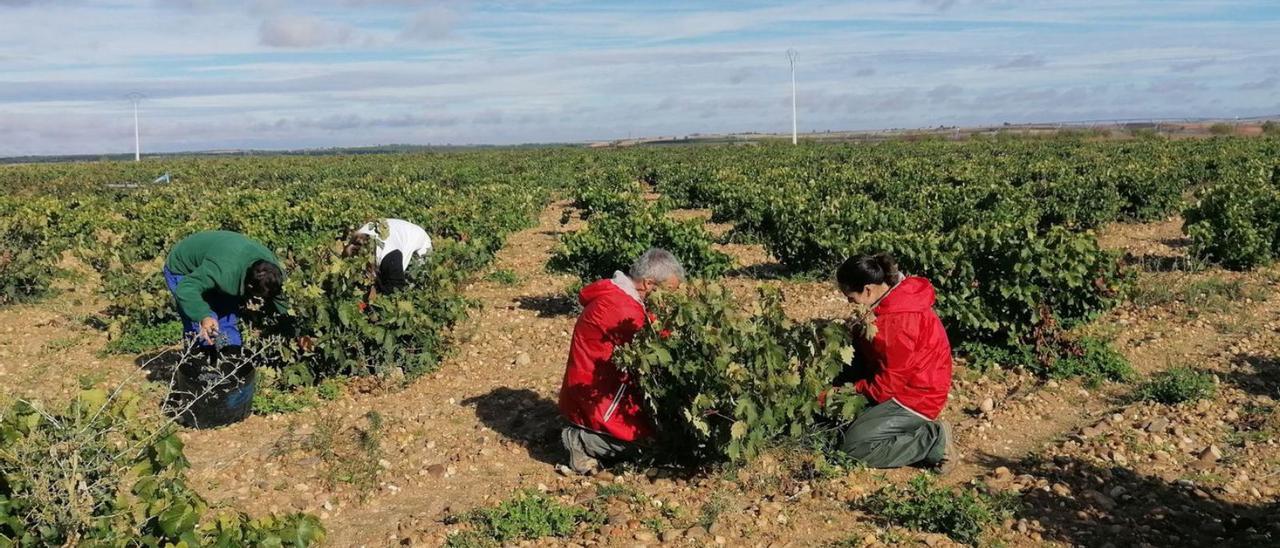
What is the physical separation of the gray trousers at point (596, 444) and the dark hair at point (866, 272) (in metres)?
1.49

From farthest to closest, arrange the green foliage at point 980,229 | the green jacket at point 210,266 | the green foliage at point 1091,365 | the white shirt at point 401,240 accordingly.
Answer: the green foliage at point 980,229, the white shirt at point 401,240, the green foliage at point 1091,365, the green jacket at point 210,266

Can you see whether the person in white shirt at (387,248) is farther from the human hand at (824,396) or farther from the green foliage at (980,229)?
the green foliage at (980,229)

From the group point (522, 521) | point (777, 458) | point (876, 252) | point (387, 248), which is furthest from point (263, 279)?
point (876, 252)

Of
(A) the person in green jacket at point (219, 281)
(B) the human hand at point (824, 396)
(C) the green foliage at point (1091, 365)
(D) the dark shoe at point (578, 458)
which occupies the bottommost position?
(D) the dark shoe at point (578, 458)

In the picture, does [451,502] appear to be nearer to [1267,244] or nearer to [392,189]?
[1267,244]

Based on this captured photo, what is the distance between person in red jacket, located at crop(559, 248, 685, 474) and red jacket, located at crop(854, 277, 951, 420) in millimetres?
1116

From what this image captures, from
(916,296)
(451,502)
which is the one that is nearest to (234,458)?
(451,502)

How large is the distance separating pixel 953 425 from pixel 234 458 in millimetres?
4485

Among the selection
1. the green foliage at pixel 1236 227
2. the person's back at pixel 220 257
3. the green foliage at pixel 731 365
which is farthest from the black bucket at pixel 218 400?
the green foliage at pixel 1236 227

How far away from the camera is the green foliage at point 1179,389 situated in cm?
623

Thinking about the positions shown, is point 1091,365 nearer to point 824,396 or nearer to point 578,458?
point 824,396

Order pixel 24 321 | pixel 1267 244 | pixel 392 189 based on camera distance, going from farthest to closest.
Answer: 1. pixel 392 189
2. pixel 1267 244
3. pixel 24 321

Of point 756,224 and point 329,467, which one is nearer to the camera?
point 329,467

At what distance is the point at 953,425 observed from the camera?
6121 mm
